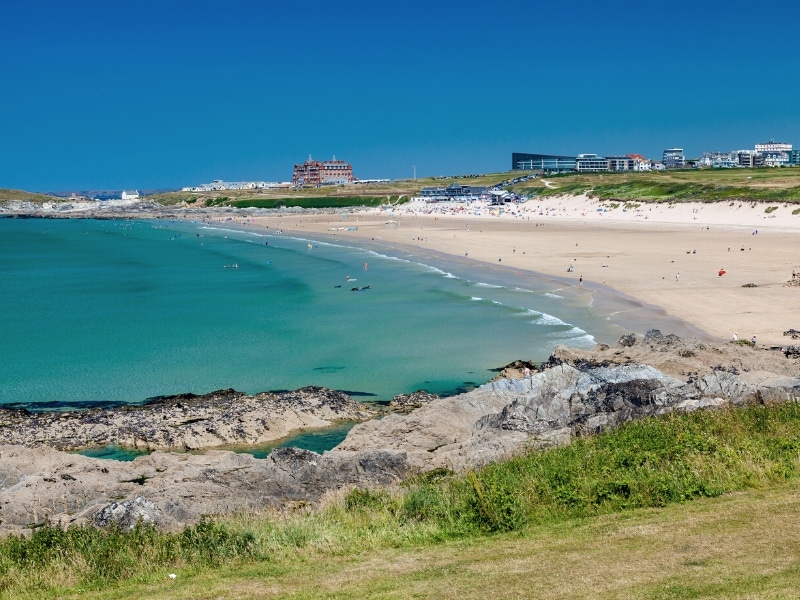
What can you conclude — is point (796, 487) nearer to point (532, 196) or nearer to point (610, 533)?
point (610, 533)

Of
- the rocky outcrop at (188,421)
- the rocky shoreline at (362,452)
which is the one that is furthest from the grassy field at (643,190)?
the rocky outcrop at (188,421)

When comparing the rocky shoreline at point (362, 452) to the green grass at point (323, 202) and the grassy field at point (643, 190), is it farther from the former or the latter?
the green grass at point (323, 202)

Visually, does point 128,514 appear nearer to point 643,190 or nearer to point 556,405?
point 556,405

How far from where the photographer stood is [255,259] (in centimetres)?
7269

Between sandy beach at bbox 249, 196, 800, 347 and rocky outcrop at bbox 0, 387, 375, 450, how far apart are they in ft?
52.9

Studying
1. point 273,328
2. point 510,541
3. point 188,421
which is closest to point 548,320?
point 273,328

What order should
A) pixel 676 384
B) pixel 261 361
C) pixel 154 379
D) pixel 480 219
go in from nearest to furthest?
pixel 676 384, pixel 154 379, pixel 261 361, pixel 480 219

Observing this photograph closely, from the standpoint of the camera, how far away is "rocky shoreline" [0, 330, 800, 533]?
41.0 feet

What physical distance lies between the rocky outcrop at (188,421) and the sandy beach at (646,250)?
1612cm

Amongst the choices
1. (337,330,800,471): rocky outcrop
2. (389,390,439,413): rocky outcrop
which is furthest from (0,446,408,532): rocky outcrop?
(389,390,439,413): rocky outcrop

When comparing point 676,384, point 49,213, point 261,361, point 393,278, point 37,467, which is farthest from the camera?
point 49,213

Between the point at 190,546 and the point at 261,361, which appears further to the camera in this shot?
the point at 261,361

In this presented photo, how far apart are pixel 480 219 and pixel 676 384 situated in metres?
98.4

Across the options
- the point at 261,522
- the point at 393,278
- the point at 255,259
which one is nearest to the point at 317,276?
the point at 393,278
